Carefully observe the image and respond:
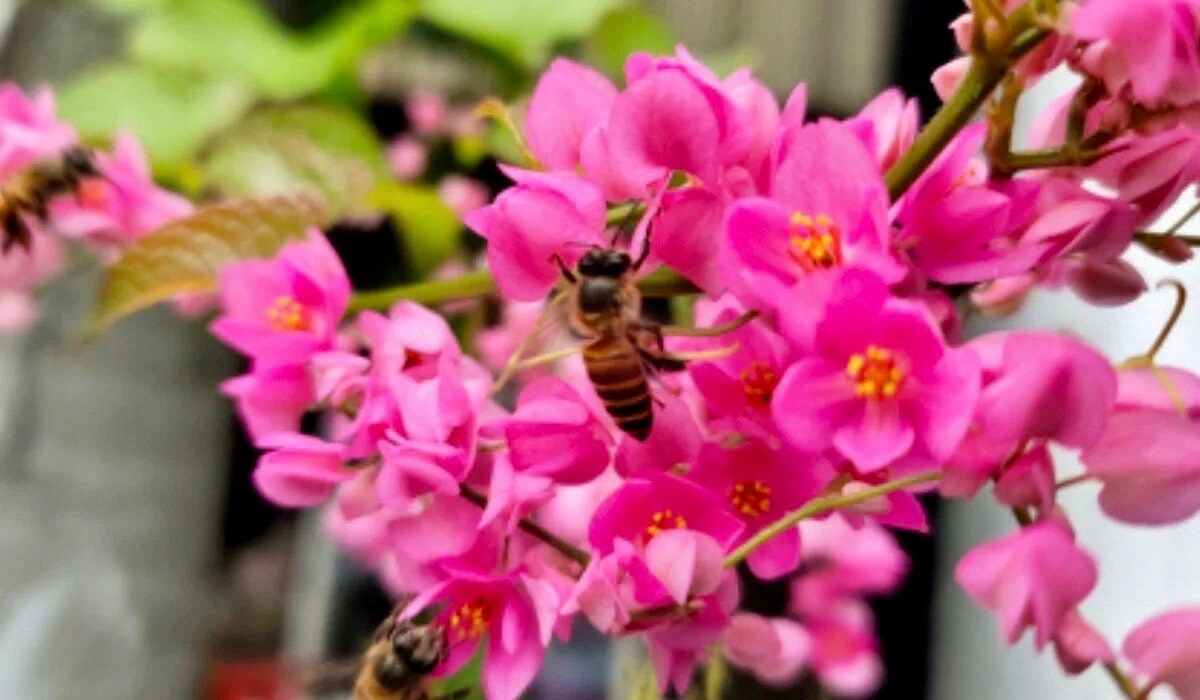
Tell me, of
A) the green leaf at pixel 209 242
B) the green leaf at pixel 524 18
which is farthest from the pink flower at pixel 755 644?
the green leaf at pixel 524 18

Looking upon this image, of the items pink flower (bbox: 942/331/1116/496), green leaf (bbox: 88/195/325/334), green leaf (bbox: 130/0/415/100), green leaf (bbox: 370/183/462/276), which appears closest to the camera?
pink flower (bbox: 942/331/1116/496)

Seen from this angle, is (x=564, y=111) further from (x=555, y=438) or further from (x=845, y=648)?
(x=845, y=648)

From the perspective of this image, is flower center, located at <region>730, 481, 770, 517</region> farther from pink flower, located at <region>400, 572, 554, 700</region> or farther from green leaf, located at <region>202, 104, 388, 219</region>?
green leaf, located at <region>202, 104, 388, 219</region>

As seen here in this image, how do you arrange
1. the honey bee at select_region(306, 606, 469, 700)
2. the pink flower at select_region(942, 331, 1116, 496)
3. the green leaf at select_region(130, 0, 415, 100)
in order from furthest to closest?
1. the green leaf at select_region(130, 0, 415, 100)
2. the honey bee at select_region(306, 606, 469, 700)
3. the pink flower at select_region(942, 331, 1116, 496)

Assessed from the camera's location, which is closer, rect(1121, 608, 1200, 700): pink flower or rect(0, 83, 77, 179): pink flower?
rect(1121, 608, 1200, 700): pink flower

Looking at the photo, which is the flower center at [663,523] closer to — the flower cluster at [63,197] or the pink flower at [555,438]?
the pink flower at [555,438]

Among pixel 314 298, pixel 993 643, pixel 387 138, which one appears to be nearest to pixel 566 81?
pixel 314 298

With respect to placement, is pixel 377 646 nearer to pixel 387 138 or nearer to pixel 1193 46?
pixel 1193 46

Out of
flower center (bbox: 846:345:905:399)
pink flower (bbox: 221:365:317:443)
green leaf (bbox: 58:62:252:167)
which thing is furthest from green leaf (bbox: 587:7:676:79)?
flower center (bbox: 846:345:905:399)
